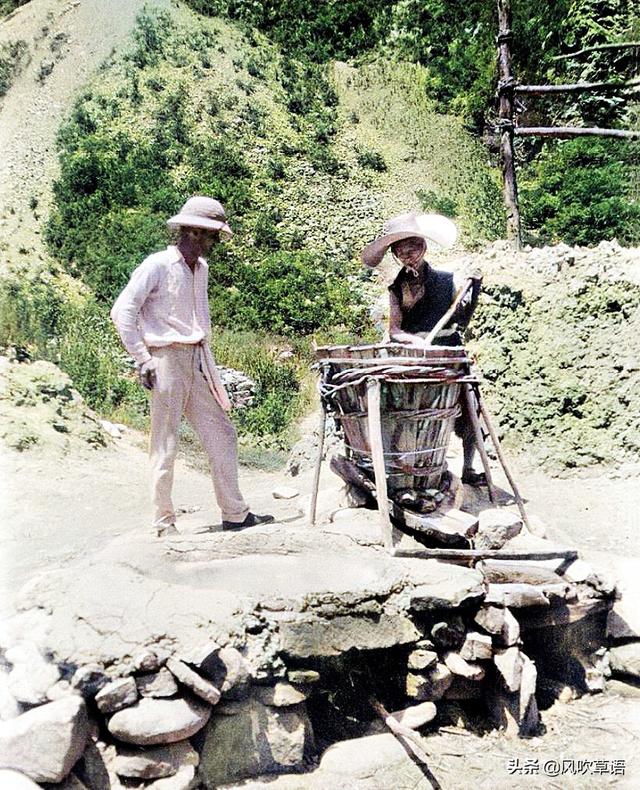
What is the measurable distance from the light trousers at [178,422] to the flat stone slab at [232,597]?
39 cm

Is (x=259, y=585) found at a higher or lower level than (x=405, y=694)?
higher

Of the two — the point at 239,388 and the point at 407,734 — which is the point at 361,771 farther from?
the point at 239,388

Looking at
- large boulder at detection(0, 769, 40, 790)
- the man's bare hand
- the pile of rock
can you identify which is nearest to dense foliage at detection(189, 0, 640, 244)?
the pile of rock

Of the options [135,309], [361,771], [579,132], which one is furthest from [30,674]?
[579,132]

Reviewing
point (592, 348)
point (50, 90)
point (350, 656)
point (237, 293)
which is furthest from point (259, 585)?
point (50, 90)

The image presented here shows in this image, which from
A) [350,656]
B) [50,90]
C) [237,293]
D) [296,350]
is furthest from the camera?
[50,90]

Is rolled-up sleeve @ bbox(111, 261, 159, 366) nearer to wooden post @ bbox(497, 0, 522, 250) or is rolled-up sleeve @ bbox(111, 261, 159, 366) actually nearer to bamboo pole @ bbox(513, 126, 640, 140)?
bamboo pole @ bbox(513, 126, 640, 140)

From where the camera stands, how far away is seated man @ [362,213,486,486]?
379cm

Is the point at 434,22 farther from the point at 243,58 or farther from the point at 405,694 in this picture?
the point at 405,694

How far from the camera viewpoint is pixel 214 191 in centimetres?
1848

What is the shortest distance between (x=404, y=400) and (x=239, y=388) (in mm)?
6782

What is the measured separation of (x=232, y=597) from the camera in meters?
2.74

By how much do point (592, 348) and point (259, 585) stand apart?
4842 mm

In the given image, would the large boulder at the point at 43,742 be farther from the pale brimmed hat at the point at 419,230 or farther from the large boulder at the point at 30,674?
the pale brimmed hat at the point at 419,230
